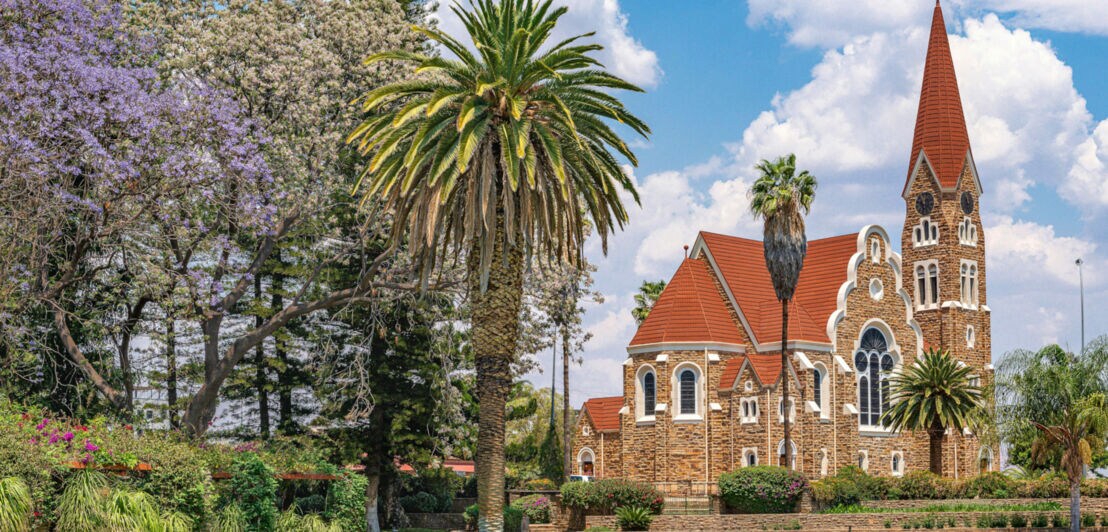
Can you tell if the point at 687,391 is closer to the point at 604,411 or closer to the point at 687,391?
the point at 687,391

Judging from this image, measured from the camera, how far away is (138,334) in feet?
114

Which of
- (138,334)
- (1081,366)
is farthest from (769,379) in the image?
(138,334)

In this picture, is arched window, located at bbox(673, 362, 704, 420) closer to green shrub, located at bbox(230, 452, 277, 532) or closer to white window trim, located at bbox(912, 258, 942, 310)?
white window trim, located at bbox(912, 258, 942, 310)

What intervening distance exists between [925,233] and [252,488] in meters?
47.0

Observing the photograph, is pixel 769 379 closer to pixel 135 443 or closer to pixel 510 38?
pixel 510 38

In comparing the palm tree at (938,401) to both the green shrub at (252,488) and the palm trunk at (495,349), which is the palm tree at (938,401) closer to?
the palm trunk at (495,349)

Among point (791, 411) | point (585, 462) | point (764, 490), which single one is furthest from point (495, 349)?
point (585, 462)

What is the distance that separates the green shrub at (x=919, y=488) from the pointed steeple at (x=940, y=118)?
78.7 ft

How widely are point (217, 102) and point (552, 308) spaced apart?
1258 cm

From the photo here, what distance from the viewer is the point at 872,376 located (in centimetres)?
5956

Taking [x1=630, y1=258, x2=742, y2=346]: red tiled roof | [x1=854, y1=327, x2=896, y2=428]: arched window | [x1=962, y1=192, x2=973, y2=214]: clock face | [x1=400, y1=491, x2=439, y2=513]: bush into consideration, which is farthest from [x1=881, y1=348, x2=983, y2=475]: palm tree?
[x1=400, y1=491, x2=439, y2=513]: bush

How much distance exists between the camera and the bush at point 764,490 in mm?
39969

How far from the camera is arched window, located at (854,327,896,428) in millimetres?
58719

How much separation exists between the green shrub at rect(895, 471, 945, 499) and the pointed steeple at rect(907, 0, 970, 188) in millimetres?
23980
